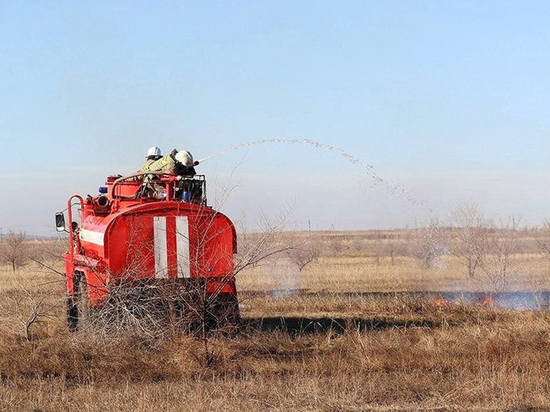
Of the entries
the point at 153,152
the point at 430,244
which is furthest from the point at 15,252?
the point at 153,152

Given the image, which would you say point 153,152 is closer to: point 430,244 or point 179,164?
point 179,164

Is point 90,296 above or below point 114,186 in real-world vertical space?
below

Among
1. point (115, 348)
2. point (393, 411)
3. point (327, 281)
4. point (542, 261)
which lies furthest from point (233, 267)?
point (542, 261)

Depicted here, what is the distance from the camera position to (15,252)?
53031 millimetres

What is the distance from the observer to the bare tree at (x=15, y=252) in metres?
52.9

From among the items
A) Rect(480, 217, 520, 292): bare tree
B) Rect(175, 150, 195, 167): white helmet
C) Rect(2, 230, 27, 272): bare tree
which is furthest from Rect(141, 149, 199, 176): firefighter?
Rect(2, 230, 27, 272): bare tree

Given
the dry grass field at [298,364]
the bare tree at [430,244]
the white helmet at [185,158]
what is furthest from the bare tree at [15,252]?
the white helmet at [185,158]

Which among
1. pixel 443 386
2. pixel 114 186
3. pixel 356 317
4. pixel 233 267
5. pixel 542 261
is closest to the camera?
pixel 443 386

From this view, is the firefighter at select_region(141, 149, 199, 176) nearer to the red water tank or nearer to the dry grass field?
the red water tank

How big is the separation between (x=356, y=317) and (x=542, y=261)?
27.0m

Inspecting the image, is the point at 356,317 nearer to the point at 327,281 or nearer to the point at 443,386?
the point at 443,386

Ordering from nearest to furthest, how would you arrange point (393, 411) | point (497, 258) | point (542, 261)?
point (393, 411), point (497, 258), point (542, 261)

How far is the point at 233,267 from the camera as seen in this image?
15180 mm

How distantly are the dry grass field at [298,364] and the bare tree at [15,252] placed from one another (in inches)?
1333
